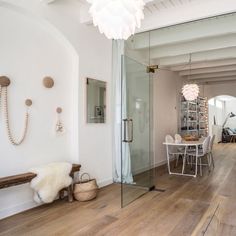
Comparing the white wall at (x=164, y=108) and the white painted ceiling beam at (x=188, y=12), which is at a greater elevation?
the white painted ceiling beam at (x=188, y=12)

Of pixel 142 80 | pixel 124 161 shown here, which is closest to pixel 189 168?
pixel 124 161

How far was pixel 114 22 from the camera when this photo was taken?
1.82 metres

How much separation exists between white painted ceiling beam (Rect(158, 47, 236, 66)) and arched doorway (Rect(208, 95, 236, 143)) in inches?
251

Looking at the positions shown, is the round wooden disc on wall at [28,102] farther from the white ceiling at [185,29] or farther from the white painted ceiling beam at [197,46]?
the white painted ceiling beam at [197,46]

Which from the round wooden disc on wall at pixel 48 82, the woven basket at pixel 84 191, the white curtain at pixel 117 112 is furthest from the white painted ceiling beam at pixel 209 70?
the woven basket at pixel 84 191

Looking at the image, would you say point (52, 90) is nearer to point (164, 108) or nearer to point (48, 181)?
point (48, 181)

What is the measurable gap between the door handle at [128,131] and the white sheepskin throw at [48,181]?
3.66ft

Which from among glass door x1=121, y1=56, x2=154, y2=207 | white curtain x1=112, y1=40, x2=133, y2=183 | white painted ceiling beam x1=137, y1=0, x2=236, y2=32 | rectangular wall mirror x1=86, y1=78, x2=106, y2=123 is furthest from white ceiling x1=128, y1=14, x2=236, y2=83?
rectangular wall mirror x1=86, y1=78, x2=106, y2=123

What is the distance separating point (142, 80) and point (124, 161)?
1467mm

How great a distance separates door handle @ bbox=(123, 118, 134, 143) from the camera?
3854 mm

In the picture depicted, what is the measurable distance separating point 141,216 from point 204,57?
13.9 ft

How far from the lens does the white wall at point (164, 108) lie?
6242 millimetres

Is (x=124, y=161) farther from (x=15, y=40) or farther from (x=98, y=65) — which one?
(x=15, y=40)

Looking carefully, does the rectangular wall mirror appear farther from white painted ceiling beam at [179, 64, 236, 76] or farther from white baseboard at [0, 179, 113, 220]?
white painted ceiling beam at [179, 64, 236, 76]
